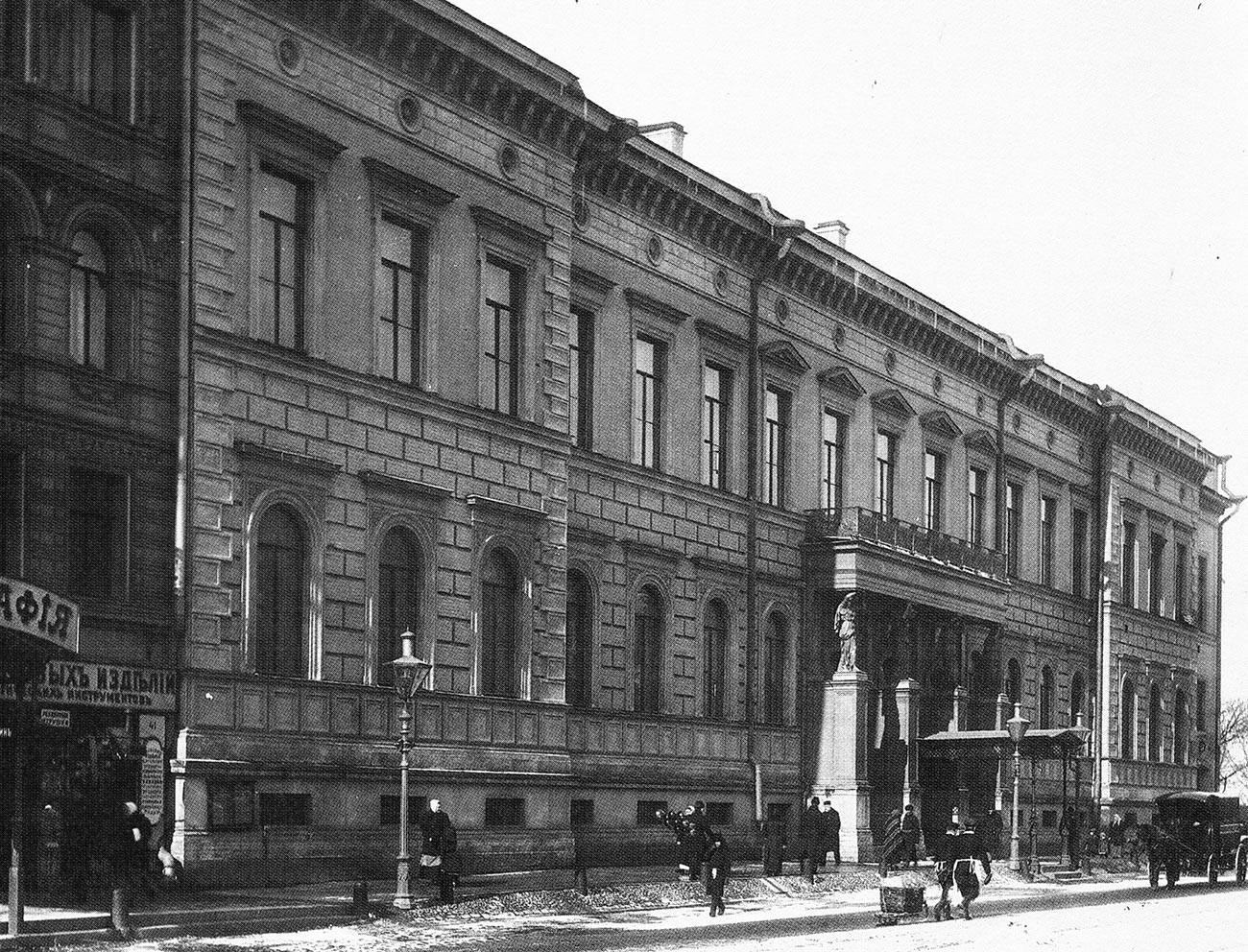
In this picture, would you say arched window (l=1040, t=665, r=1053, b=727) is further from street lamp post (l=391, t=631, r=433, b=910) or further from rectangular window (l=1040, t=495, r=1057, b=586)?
street lamp post (l=391, t=631, r=433, b=910)

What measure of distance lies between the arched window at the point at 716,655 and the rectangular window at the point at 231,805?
1549 centimetres

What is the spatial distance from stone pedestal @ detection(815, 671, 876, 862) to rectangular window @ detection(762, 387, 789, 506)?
180 inches

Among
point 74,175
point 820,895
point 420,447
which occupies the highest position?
point 74,175

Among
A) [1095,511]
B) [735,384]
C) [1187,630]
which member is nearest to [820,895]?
[735,384]

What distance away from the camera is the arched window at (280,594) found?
2886 cm

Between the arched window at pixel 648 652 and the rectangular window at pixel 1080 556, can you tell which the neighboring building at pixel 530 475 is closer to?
the arched window at pixel 648 652

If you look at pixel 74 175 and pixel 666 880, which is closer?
pixel 74 175

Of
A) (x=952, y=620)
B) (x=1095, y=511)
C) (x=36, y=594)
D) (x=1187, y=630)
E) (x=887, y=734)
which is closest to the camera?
(x=36, y=594)

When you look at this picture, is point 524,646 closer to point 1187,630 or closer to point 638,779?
point 638,779

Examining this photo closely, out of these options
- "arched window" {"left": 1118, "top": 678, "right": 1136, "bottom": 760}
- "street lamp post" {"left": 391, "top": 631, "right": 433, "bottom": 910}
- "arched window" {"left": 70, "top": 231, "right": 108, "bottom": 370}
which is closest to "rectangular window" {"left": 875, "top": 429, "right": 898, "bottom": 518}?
"arched window" {"left": 1118, "top": 678, "right": 1136, "bottom": 760}

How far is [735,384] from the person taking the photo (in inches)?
1683

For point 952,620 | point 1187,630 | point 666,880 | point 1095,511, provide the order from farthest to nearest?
point 1187,630
point 1095,511
point 952,620
point 666,880

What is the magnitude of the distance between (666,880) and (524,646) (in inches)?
193

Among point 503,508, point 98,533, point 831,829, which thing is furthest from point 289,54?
point 831,829
